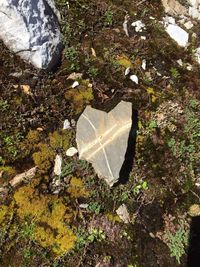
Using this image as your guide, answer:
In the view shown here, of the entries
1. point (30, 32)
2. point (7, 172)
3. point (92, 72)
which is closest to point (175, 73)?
point (92, 72)

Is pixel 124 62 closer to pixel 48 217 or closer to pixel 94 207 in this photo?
pixel 94 207

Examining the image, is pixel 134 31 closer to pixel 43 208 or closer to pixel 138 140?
pixel 138 140

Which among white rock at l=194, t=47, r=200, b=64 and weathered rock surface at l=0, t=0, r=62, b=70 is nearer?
weathered rock surface at l=0, t=0, r=62, b=70

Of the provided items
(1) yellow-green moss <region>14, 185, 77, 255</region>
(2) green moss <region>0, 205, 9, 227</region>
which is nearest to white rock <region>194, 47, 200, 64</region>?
(1) yellow-green moss <region>14, 185, 77, 255</region>

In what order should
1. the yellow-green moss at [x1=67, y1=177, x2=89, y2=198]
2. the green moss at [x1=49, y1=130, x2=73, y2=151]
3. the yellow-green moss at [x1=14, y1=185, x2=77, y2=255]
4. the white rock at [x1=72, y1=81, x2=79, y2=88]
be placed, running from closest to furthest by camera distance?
the yellow-green moss at [x1=14, y1=185, x2=77, y2=255] < the yellow-green moss at [x1=67, y1=177, x2=89, y2=198] < the green moss at [x1=49, y1=130, x2=73, y2=151] < the white rock at [x1=72, y1=81, x2=79, y2=88]

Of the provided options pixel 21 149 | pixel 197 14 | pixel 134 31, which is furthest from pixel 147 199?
pixel 197 14

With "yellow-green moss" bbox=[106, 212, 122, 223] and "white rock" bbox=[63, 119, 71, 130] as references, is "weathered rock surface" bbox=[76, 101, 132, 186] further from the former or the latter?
"yellow-green moss" bbox=[106, 212, 122, 223]

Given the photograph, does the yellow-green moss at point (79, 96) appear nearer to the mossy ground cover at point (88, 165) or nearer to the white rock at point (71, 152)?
the mossy ground cover at point (88, 165)

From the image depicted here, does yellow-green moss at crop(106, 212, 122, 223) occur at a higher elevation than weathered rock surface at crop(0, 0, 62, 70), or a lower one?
lower
